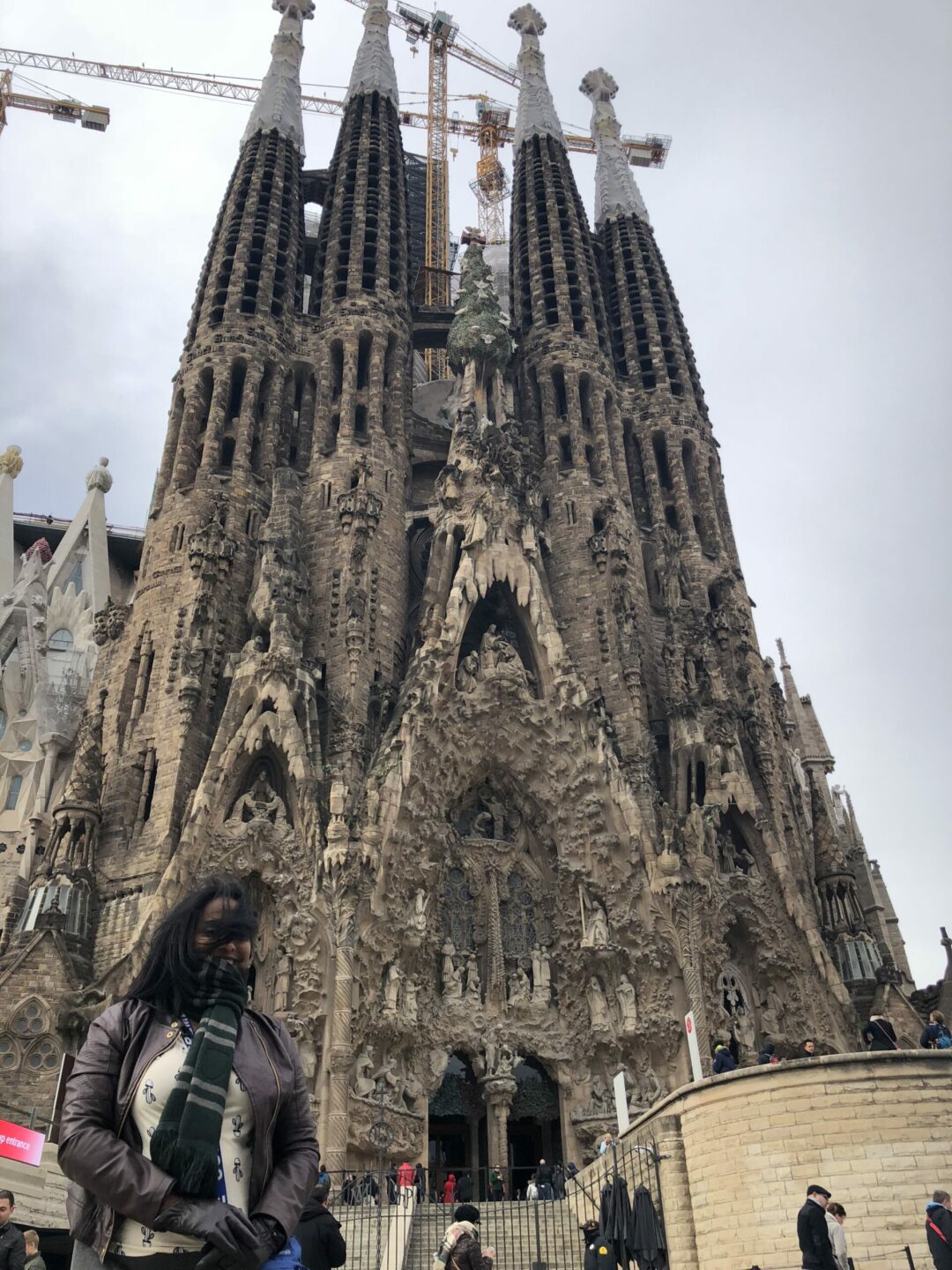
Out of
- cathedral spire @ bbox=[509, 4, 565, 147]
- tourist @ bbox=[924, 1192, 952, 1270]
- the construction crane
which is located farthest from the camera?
the construction crane

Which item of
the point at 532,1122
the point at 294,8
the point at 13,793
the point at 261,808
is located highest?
the point at 294,8

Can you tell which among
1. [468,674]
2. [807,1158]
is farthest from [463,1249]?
[468,674]

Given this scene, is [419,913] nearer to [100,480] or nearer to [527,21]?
[100,480]

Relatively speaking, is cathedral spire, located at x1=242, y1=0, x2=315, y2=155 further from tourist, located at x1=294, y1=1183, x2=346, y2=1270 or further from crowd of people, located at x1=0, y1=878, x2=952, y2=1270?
crowd of people, located at x1=0, y1=878, x2=952, y2=1270

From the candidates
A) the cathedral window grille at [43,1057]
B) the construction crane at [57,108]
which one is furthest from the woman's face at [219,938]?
the construction crane at [57,108]

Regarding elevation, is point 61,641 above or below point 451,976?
above

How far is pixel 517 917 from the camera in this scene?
24109 millimetres

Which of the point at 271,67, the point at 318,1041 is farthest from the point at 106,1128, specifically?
the point at 271,67

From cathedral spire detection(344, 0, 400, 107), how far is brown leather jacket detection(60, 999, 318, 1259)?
139ft

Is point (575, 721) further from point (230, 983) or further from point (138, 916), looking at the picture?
point (230, 983)

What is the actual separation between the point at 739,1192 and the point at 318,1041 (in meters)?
9.77

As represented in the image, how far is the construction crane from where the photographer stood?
192 ft

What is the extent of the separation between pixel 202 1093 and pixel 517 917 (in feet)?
73.9

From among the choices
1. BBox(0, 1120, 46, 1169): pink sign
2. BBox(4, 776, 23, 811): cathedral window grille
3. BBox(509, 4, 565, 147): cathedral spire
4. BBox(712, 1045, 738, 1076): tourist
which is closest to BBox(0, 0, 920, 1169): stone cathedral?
BBox(4, 776, 23, 811): cathedral window grille
